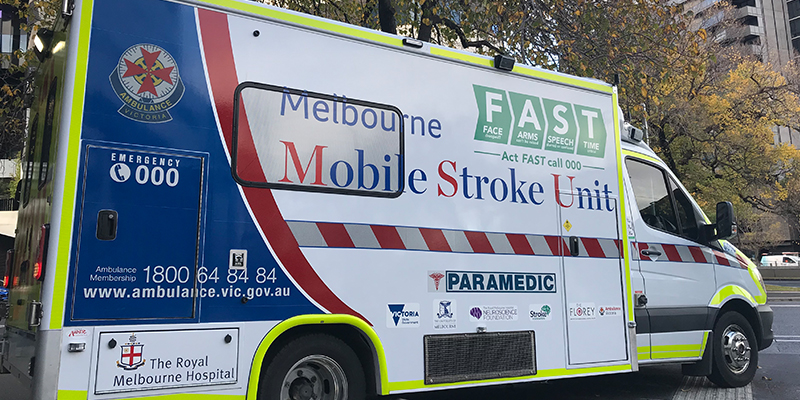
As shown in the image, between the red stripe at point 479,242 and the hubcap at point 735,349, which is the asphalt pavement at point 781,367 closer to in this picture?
the hubcap at point 735,349

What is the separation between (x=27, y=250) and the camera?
421 cm

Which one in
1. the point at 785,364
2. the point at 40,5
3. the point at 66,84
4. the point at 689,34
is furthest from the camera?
the point at 40,5

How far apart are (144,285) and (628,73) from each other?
28.2 ft

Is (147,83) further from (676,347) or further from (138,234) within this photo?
(676,347)

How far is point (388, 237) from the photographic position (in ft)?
14.8

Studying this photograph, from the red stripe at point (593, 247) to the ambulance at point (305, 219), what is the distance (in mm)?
22

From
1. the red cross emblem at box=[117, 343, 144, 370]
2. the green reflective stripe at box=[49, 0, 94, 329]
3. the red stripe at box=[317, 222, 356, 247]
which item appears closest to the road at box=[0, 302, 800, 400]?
the red stripe at box=[317, 222, 356, 247]

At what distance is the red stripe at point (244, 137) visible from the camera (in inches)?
159

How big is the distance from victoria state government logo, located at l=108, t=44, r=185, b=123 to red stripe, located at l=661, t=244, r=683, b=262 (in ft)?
16.0

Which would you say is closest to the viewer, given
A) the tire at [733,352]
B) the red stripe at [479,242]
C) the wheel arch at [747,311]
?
the red stripe at [479,242]

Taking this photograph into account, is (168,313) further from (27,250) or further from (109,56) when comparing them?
(109,56)

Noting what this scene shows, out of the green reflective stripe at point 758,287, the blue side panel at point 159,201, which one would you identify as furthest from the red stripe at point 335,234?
the green reflective stripe at point 758,287

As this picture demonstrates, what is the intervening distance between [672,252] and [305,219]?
4.06 meters

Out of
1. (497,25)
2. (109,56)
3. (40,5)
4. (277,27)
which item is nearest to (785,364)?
(497,25)
